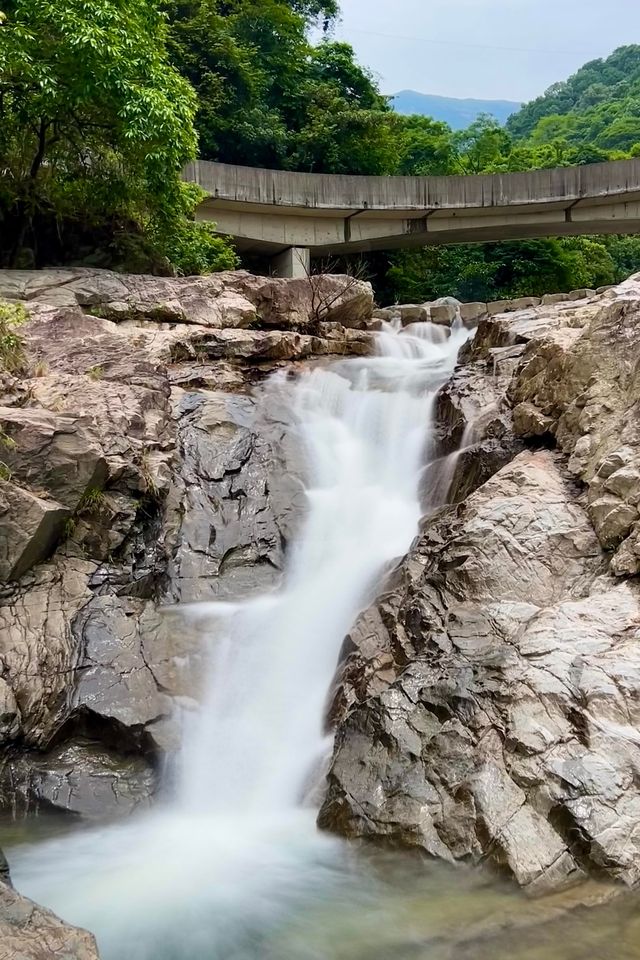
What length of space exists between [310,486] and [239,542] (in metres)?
1.37

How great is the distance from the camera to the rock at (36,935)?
3.31 metres

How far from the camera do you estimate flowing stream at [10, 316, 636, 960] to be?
14.0 ft

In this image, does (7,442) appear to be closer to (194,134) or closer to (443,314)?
(194,134)

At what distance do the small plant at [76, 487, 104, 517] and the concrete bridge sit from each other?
45.5 feet

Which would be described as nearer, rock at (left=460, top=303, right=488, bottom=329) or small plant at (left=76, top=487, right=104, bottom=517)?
small plant at (left=76, top=487, right=104, bottom=517)

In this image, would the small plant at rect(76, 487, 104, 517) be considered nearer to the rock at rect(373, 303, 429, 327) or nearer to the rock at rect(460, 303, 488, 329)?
the rock at rect(373, 303, 429, 327)

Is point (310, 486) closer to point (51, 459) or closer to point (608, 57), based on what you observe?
point (51, 459)

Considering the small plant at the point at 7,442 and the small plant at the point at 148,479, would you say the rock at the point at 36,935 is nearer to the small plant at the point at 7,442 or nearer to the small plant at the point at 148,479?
the small plant at the point at 7,442

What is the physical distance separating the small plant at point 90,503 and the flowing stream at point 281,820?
142 cm

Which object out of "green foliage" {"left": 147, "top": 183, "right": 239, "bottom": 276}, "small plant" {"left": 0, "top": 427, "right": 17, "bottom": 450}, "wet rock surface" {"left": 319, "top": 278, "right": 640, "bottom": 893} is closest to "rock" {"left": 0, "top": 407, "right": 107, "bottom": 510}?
"small plant" {"left": 0, "top": 427, "right": 17, "bottom": 450}

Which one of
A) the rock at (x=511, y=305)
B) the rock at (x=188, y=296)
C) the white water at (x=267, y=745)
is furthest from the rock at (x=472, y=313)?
the white water at (x=267, y=745)

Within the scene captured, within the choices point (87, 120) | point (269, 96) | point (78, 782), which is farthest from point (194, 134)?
point (269, 96)

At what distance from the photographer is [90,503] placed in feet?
25.5

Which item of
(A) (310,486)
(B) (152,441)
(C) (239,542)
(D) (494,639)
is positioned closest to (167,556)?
(C) (239,542)
